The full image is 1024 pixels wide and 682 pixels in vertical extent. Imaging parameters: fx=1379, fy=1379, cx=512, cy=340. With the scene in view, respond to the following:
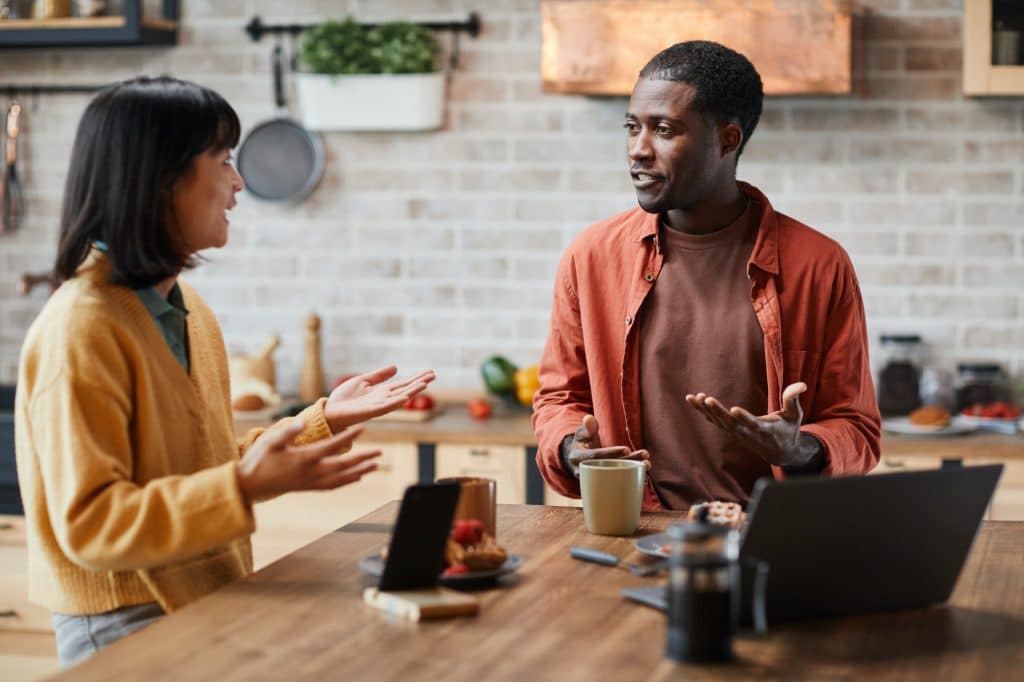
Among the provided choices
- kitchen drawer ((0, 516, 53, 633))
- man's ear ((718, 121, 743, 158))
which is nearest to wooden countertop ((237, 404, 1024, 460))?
kitchen drawer ((0, 516, 53, 633))

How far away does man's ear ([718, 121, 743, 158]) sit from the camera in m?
2.64

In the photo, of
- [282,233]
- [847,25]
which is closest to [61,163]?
[282,233]

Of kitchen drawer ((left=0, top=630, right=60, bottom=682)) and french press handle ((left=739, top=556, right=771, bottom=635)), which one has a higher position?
french press handle ((left=739, top=556, right=771, bottom=635))

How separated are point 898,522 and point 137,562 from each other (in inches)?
36.4

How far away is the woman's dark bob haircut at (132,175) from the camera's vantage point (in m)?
1.85

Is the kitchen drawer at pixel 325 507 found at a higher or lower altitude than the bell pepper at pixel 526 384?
lower

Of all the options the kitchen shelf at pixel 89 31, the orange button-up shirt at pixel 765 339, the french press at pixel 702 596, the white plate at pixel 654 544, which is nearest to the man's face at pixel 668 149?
the orange button-up shirt at pixel 765 339

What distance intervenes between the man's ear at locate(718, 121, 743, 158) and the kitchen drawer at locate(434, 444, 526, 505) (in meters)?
1.44

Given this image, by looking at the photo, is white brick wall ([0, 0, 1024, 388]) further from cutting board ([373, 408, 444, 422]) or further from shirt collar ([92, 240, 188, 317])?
shirt collar ([92, 240, 188, 317])

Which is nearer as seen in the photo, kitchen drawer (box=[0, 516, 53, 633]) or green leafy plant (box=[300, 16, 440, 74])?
kitchen drawer (box=[0, 516, 53, 633])

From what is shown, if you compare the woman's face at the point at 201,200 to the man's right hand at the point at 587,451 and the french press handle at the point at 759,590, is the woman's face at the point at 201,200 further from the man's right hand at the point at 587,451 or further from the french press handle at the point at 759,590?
the french press handle at the point at 759,590

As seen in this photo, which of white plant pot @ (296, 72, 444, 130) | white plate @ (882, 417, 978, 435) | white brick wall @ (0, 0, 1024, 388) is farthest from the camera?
white plant pot @ (296, 72, 444, 130)

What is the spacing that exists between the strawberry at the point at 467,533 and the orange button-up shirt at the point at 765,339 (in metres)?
0.56

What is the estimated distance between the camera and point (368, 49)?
432 cm
